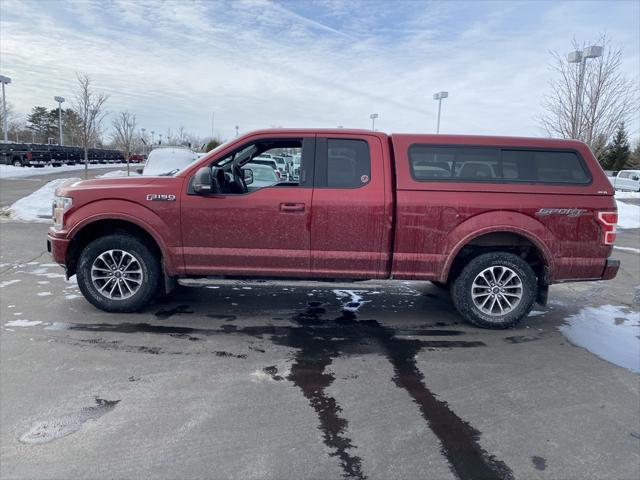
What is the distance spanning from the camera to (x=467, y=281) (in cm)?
527

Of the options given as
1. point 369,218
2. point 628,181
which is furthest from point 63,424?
point 628,181

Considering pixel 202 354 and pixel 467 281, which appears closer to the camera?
pixel 202 354

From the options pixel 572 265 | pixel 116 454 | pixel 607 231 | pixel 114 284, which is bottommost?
pixel 116 454

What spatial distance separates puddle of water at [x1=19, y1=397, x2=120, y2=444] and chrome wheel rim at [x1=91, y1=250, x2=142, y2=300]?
2.07 meters

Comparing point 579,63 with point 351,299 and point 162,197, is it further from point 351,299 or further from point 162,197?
point 162,197

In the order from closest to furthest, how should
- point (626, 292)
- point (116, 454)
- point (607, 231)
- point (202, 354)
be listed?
point (116, 454), point (202, 354), point (607, 231), point (626, 292)

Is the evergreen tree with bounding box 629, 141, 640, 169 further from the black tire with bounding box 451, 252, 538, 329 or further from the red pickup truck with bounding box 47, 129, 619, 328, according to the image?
the black tire with bounding box 451, 252, 538, 329

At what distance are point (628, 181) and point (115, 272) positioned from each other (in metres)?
40.5

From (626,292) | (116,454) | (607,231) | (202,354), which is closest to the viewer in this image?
(116,454)

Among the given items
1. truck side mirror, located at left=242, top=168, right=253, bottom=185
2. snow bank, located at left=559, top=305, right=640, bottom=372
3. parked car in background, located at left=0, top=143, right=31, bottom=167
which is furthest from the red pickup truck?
parked car in background, located at left=0, top=143, right=31, bottom=167

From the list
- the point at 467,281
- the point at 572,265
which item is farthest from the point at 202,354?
the point at 572,265

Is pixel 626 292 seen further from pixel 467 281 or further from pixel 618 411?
pixel 618 411

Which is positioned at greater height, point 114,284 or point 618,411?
point 114,284

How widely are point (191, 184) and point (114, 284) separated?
4.62ft
